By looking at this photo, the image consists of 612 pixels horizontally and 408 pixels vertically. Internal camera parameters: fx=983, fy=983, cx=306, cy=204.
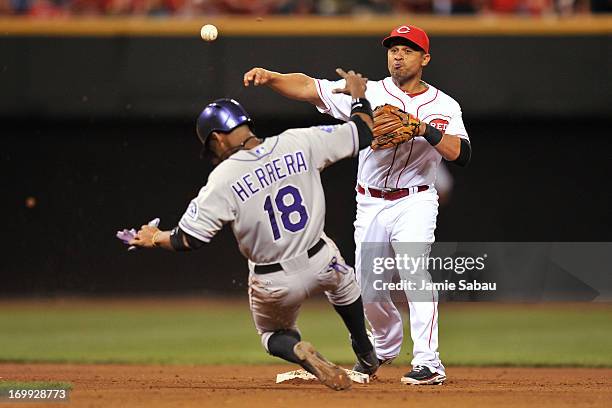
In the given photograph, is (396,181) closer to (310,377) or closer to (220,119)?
(310,377)

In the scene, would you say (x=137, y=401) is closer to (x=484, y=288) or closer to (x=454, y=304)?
(x=484, y=288)

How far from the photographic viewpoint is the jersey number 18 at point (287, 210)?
16.3 feet

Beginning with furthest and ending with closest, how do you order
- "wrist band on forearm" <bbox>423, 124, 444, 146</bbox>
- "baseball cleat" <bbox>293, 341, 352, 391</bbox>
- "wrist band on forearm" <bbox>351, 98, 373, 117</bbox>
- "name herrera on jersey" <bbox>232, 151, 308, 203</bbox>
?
"wrist band on forearm" <bbox>423, 124, 444, 146</bbox>, "wrist band on forearm" <bbox>351, 98, 373, 117</bbox>, "baseball cleat" <bbox>293, 341, 352, 391</bbox>, "name herrera on jersey" <bbox>232, 151, 308, 203</bbox>

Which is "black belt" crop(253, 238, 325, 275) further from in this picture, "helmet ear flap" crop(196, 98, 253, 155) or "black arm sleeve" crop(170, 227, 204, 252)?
"helmet ear flap" crop(196, 98, 253, 155)

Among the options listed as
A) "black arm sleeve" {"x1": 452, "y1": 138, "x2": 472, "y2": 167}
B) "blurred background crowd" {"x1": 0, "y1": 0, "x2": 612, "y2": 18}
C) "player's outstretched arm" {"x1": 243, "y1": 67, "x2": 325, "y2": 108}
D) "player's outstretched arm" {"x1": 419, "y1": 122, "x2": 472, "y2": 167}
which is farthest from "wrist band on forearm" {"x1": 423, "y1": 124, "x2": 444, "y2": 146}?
"blurred background crowd" {"x1": 0, "y1": 0, "x2": 612, "y2": 18}

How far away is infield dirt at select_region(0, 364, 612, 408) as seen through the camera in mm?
4957

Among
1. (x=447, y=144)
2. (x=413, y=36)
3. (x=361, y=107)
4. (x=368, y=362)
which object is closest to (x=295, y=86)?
(x=413, y=36)

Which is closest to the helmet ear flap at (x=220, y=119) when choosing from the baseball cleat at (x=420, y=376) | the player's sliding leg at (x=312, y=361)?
the player's sliding leg at (x=312, y=361)

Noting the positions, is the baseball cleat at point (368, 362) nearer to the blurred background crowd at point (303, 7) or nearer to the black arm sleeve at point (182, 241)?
the black arm sleeve at point (182, 241)

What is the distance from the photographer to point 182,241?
16.3 feet

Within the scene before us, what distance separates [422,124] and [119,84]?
6.28 metres

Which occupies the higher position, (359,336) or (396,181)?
(396,181)

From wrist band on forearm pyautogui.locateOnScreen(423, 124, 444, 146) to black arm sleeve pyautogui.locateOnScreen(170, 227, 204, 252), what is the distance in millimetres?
1577

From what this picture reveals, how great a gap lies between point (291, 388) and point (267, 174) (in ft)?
4.72
